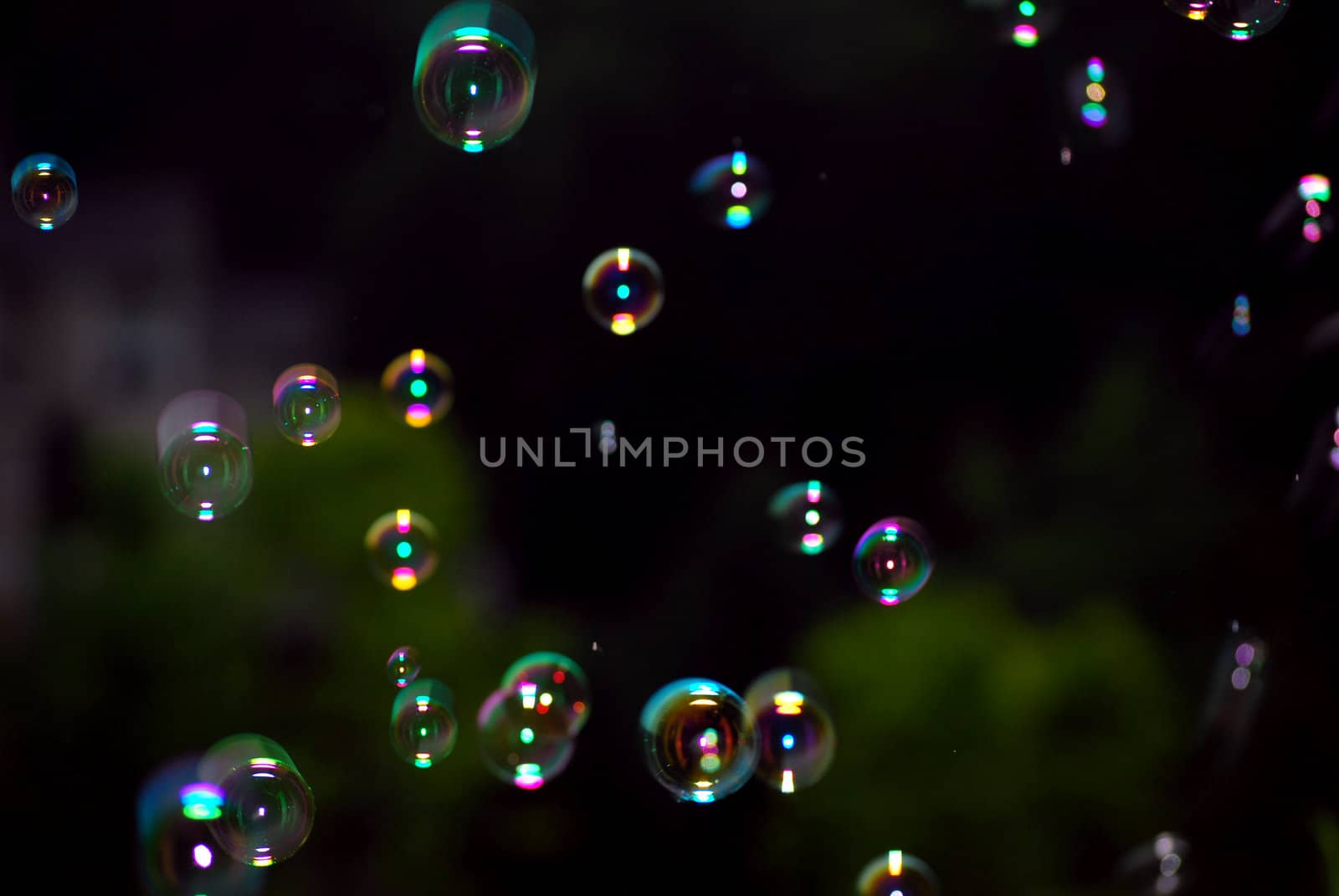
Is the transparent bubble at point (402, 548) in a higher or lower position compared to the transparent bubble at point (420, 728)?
higher

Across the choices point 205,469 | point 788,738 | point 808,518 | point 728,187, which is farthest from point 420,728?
point 728,187

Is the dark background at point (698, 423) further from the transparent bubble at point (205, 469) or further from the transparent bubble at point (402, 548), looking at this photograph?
the transparent bubble at point (205, 469)

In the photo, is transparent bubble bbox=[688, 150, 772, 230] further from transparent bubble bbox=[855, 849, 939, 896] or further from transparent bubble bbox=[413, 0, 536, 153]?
transparent bubble bbox=[855, 849, 939, 896]

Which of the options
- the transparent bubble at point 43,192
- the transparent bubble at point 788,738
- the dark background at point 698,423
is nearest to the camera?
the transparent bubble at point 788,738

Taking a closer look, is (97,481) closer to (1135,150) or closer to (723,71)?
(723,71)

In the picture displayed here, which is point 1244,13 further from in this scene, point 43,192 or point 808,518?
point 43,192

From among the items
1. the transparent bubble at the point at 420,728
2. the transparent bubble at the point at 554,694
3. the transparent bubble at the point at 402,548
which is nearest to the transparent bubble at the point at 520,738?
the transparent bubble at the point at 554,694
